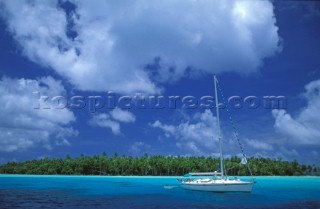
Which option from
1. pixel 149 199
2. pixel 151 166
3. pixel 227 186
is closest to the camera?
pixel 149 199

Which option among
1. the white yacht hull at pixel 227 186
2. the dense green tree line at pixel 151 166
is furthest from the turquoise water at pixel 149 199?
the dense green tree line at pixel 151 166

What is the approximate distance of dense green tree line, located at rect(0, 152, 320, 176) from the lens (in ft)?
300

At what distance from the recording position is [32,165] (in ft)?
348

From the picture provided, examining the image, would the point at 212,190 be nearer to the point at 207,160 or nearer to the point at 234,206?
the point at 234,206

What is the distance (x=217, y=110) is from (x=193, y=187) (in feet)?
26.3

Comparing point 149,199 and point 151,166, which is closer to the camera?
point 149,199

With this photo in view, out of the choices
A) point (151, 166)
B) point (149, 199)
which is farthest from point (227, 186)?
point (151, 166)

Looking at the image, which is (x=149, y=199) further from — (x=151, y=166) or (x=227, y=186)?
(x=151, y=166)

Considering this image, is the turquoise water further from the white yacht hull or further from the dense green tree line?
the dense green tree line

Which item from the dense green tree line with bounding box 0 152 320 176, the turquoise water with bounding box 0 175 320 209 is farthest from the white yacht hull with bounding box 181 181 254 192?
the dense green tree line with bounding box 0 152 320 176

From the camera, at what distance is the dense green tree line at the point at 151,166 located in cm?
9156

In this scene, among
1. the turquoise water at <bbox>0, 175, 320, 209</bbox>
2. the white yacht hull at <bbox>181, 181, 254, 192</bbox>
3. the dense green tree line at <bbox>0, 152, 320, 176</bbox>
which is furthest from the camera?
the dense green tree line at <bbox>0, 152, 320, 176</bbox>

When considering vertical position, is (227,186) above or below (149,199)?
above

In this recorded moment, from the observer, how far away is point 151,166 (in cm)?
9200
